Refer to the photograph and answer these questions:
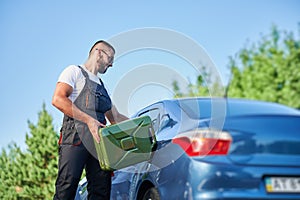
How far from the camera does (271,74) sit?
11711 mm

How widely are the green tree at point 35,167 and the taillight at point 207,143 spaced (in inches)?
525

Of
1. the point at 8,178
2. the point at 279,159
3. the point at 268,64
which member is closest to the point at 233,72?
the point at 268,64

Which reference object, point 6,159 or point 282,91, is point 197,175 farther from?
point 6,159

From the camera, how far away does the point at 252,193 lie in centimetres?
332

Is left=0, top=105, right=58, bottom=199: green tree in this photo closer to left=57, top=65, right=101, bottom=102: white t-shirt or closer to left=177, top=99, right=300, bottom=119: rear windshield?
left=57, top=65, right=101, bottom=102: white t-shirt

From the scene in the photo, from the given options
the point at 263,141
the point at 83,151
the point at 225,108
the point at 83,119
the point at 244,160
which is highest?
the point at 83,119

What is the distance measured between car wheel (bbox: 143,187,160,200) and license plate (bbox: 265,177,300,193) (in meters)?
0.93

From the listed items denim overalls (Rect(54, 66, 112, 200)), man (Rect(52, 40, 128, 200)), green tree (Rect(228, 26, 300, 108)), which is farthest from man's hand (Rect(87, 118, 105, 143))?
green tree (Rect(228, 26, 300, 108))

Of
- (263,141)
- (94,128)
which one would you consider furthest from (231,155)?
(94,128)

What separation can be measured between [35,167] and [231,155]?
45.6ft

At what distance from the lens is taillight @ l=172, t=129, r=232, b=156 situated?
11.3 ft

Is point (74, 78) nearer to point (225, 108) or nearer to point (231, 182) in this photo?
point (225, 108)

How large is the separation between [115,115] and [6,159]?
1400 cm

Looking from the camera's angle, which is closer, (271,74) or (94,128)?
(94,128)
